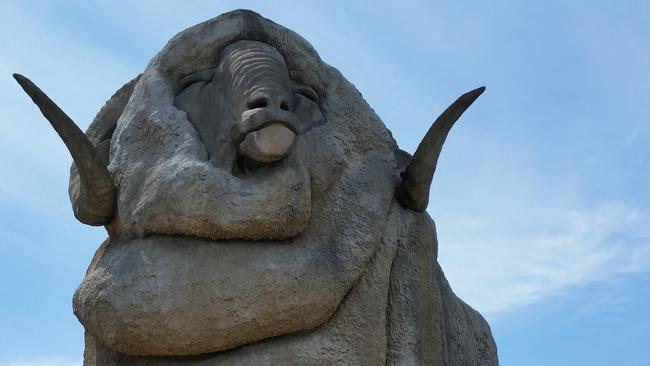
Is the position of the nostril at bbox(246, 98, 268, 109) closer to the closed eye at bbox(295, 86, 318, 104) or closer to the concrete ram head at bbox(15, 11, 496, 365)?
the concrete ram head at bbox(15, 11, 496, 365)

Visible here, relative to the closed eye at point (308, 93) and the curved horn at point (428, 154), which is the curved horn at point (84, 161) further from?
the curved horn at point (428, 154)

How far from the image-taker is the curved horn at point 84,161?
12.4 ft

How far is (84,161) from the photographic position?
3807mm

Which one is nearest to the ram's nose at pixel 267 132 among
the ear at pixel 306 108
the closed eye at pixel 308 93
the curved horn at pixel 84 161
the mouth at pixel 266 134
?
the mouth at pixel 266 134

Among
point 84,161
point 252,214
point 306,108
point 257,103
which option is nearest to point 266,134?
point 257,103

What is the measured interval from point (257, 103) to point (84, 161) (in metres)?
0.73

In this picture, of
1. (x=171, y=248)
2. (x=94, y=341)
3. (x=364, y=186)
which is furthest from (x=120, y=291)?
(x=364, y=186)

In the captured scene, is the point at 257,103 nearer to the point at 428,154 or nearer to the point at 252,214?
the point at 252,214

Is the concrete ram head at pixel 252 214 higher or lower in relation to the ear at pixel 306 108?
lower

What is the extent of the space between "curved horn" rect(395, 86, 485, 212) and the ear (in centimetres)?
45

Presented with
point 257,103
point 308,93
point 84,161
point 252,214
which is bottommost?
point 252,214

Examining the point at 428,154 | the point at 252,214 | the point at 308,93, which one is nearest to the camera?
the point at 252,214

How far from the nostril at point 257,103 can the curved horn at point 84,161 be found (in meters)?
0.66

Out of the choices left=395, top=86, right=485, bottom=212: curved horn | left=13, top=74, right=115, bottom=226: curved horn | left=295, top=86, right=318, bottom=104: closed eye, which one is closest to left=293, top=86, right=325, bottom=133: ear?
left=295, top=86, right=318, bottom=104: closed eye
